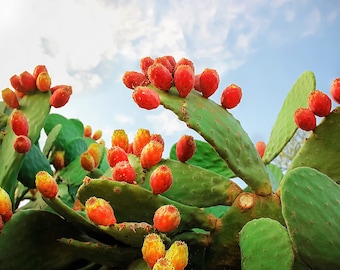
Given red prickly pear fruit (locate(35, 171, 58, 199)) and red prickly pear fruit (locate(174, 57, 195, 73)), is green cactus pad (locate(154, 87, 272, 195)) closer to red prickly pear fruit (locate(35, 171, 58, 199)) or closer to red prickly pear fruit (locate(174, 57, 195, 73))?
red prickly pear fruit (locate(174, 57, 195, 73))

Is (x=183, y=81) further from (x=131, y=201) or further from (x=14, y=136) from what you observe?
(x=14, y=136)

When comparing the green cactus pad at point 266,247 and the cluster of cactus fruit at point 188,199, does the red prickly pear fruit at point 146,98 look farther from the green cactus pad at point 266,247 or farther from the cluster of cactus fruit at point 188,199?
the green cactus pad at point 266,247

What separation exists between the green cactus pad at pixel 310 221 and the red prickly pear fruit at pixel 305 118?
0.81 feet

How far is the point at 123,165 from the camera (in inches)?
41.3

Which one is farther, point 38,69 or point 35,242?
point 38,69

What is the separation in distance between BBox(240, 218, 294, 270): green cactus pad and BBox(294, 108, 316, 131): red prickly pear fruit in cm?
31

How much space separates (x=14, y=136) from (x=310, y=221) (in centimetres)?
79

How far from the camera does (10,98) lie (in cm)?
143

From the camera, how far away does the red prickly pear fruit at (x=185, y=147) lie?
3.71 ft

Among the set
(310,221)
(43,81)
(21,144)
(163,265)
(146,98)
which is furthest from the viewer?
(43,81)

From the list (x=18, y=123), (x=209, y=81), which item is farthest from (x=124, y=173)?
(x=18, y=123)

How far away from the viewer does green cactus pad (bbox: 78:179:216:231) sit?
39.5 inches

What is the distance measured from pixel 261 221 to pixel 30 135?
0.67 meters

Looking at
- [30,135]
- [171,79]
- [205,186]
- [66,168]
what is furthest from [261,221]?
[66,168]
